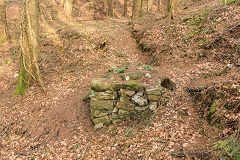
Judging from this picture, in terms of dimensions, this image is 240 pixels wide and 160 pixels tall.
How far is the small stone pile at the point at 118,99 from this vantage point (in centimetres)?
605

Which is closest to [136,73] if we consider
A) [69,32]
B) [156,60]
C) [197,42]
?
[156,60]

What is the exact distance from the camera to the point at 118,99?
20.6ft

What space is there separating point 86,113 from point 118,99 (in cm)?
178

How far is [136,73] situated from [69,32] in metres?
7.43

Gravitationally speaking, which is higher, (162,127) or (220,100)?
(220,100)

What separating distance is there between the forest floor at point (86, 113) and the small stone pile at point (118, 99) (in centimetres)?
37

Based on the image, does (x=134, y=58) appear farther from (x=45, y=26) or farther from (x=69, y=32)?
(x=45, y=26)

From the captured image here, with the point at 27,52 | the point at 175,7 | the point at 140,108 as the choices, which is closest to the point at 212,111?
the point at 140,108

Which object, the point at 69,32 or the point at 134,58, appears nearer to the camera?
the point at 134,58

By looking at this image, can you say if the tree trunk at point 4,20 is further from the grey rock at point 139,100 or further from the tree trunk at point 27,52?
the grey rock at point 139,100

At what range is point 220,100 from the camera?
4844 mm

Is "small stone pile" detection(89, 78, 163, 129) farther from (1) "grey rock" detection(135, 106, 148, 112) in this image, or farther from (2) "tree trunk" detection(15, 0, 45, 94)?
(2) "tree trunk" detection(15, 0, 45, 94)

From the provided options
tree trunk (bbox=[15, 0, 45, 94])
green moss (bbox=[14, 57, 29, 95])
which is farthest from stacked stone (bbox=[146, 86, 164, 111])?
green moss (bbox=[14, 57, 29, 95])

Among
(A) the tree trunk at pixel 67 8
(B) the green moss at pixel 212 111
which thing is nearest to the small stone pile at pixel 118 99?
(B) the green moss at pixel 212 111
